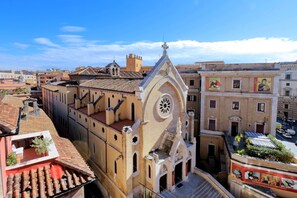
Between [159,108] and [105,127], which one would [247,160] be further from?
[105,127]

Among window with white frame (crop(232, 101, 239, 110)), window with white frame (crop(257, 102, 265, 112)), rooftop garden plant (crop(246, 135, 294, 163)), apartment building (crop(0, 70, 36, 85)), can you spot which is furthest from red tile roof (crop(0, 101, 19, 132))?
apartment building (crop(0, 70, 36, 85))

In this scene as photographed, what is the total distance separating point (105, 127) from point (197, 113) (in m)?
19.3

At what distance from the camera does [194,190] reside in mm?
17766

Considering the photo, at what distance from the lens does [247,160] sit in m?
18.1

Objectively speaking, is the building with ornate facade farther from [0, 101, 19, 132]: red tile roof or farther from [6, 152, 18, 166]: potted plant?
[0, 101, 19, 132]: red tile roof

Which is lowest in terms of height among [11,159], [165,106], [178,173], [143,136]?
[178,173]

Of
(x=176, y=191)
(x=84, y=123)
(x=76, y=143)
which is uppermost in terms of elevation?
(x=84, y=123)

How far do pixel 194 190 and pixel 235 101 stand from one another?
14.9m

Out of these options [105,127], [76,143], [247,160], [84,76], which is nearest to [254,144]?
[247,160]

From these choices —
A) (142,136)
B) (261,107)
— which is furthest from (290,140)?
(142,136)

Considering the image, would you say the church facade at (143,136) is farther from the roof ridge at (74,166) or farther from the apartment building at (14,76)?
the apartment building at (14,76)

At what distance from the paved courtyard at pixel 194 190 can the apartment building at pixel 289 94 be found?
36.4m

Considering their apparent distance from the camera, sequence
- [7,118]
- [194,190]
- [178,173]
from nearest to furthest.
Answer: [7,118]
[194,190]
[178,173]

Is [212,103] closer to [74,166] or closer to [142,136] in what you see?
[142,136]
